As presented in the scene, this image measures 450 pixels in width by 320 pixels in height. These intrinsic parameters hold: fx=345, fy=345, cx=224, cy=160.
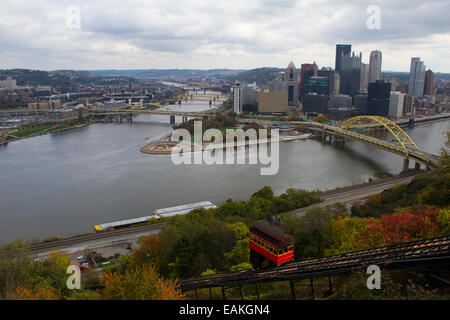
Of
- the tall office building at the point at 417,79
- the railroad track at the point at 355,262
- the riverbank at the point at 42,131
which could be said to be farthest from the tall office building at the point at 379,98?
the railroad track at the point at 355,262

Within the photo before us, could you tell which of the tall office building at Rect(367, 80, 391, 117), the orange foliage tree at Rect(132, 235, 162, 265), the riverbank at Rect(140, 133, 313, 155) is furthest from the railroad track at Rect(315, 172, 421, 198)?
the tall office building at Rect(367, 80, 391, 117)

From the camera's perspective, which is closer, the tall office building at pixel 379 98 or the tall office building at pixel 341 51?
the tall office building at pixel 379 98

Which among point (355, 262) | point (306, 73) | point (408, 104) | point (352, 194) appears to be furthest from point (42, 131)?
point (408, 104)

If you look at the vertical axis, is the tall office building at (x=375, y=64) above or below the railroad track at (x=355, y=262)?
above

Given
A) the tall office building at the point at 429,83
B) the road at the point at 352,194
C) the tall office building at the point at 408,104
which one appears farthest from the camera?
the tall office building at the point at 429,83

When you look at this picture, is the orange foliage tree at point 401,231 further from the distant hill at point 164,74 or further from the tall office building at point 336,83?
the distant hill at point 164,74
